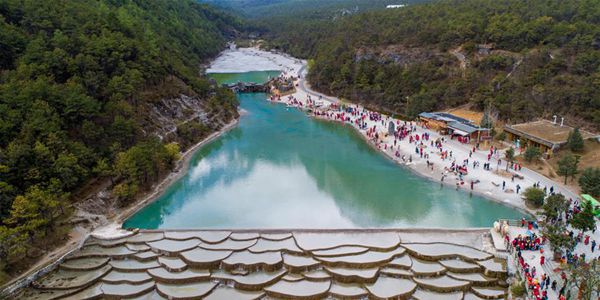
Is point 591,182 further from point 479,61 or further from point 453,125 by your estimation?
point 479,61

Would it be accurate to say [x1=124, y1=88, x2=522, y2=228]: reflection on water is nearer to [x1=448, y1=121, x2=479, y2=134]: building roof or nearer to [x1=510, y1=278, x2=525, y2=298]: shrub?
[x1=510, y1=278, x2=525, y2=298]: shrub

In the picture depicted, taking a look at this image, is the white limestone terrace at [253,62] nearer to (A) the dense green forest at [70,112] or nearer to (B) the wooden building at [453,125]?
(A) the dense green forest at [70,112]

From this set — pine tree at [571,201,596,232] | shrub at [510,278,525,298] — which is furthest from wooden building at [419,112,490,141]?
shrub at [510,278,525,298]

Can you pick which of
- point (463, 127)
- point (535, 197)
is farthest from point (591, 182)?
point (463, 127)

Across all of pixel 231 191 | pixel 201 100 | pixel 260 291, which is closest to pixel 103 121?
pixel 231 191

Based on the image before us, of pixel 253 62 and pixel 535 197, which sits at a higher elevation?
pixel 253 62

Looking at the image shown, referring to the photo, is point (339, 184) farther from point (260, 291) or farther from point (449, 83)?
point (449, 83)
